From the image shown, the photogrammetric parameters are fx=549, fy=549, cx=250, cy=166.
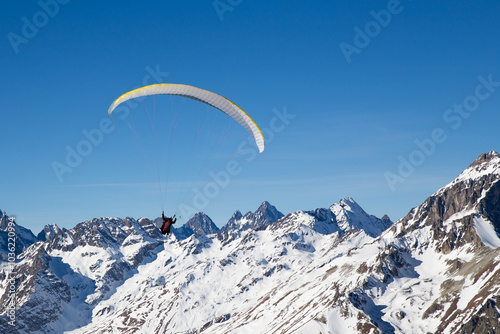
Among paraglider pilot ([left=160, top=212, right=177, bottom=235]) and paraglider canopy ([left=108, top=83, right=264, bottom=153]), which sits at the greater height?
paraglider canopy ([left=108, top=83, right=264, bottom=153])

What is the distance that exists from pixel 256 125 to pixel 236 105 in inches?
178

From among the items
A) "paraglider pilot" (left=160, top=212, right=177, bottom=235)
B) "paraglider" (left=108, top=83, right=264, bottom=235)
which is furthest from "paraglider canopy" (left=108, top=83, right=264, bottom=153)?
"paraglider pilot" (left=160, top=212, right=177, bottom=235)

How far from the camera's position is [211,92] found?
75625 mm

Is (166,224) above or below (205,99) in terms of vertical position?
below

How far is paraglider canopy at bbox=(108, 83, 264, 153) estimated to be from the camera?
73188mm

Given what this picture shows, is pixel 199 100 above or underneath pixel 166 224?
above

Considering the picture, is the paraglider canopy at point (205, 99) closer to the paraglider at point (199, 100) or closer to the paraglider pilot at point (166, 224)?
the paraglider at point (199, 100)

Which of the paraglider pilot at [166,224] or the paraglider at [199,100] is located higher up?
the paraglider at [199,100]

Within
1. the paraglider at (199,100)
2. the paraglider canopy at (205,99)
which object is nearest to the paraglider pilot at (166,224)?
the paraglider at (199,100)

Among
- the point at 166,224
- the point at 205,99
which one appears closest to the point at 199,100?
the point at 205,99

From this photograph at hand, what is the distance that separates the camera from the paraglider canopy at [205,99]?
240 feet

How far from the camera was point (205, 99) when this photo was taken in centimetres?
7675

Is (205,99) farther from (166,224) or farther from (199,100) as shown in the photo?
(166,224)

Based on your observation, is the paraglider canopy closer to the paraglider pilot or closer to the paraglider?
the paraglider
